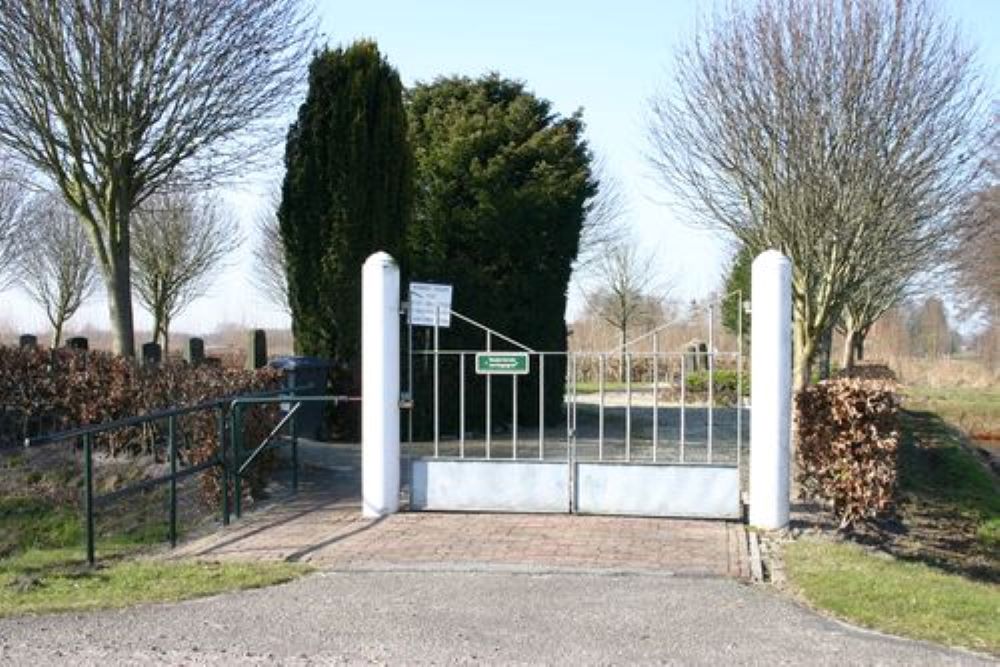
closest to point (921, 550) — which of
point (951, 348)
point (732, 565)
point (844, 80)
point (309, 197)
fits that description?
point (732, 565)

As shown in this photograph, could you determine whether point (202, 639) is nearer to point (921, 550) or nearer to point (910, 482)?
point (921, 550)

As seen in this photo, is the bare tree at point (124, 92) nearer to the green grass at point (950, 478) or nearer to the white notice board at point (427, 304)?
the white notice board at point (427, 304)

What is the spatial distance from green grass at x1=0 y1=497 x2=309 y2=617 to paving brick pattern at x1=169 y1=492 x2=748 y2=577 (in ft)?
1.51

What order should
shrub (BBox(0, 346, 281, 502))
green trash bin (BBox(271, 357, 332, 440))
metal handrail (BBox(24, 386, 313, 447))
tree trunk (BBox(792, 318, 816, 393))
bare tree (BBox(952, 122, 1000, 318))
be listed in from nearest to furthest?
metal handrail (BBox(24, 386, 313, 447))
shrub (BBox(0, 346, 281, 502))
green trash bin (BBox(271, 357, 332, 440))
tree trunk (BBox(792, 318, 816, 393))
bare tree (BBox(952, 122, 1000, 318))

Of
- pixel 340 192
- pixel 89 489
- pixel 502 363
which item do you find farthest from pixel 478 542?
pixel 340 192

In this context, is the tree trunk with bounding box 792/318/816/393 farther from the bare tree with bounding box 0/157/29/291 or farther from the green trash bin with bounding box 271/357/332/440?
the bare tree with bounding box 0/157/29/291

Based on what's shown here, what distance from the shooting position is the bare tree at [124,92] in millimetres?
13523

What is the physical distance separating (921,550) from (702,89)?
23.9ft

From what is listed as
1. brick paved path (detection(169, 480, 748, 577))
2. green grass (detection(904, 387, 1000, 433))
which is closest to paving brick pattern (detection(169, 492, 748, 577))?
brick paved path (detection(169, 480, 748, 577))

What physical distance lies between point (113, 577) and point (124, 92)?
7.85m

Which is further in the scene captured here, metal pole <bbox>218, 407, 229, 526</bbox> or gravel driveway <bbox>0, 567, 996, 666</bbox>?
metal pole <bbox>218, 407, 229, 526</bbox>

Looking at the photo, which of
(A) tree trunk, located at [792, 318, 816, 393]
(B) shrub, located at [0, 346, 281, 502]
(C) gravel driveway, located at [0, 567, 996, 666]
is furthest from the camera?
(A) tree trunk, located at [792, 318, 816, 393]

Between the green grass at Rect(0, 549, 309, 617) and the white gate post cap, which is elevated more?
the white gate post cap

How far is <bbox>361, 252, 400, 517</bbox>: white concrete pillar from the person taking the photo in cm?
983
